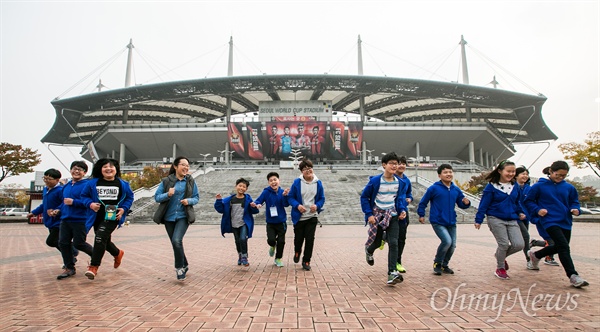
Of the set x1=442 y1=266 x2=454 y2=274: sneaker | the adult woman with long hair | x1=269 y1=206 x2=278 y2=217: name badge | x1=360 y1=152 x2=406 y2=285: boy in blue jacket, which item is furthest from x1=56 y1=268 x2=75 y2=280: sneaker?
x1=442 y1=266 x2=454 y2=274: sneaker

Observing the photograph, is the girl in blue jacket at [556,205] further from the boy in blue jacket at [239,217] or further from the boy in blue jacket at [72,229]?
the boy in blue jacket at [72,229]

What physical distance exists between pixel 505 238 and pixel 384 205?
1.78 meters

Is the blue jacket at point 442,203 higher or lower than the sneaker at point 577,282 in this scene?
higher

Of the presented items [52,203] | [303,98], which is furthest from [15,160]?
[303,98]

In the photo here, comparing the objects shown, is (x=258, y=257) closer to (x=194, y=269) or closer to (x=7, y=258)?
(x=194, y=269)

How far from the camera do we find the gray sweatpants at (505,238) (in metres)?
4.82

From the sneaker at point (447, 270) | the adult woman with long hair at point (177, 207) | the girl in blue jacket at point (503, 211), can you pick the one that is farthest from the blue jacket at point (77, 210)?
the girl in blue jacket at point (503, 211)

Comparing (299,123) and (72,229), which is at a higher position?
(299,123)

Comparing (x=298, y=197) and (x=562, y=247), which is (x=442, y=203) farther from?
(x=298, y=197)

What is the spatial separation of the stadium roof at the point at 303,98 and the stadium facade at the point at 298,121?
0.15 metres

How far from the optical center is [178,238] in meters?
4.70

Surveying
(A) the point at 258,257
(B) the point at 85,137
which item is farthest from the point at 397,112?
(A) the point at 258,257

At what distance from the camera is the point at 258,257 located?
22.3 feet

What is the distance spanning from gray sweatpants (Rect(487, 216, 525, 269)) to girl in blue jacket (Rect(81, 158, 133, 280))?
5.02m
